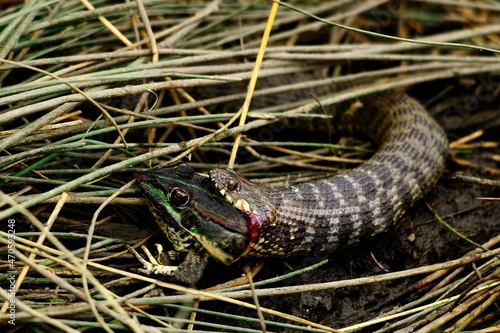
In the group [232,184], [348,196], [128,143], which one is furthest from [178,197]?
[348,196]

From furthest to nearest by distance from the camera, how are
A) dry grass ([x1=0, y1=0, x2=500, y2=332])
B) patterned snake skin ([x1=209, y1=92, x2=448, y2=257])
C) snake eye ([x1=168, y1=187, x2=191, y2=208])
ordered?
patterned snake skin ([x1=209, y1=92, x2=448, y2=257]), snake eye ([x1=168, y1=187, x2=191, y2=208]), dry grass ([x1=0, y1=0, x2=500, y2=332])

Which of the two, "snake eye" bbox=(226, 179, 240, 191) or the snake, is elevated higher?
"snake eye" bbox=(226, 179, 240, 191)

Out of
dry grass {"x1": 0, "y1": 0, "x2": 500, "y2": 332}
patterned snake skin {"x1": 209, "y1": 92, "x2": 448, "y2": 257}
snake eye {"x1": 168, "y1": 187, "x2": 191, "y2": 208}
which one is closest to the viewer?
dry grass {"x1": 0, "y1": 0, "x2": 500, "y2": 332}

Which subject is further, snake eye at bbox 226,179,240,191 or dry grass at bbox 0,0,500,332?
snake eye at bbox 226,179,240,191

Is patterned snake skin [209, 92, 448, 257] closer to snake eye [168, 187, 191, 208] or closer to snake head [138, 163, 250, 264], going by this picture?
snake head [138, 163, 250, 264]

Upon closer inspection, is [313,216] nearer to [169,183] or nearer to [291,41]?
[169,183]

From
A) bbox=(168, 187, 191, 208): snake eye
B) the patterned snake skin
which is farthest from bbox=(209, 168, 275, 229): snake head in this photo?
bbox=(168, 187, 191, 208): snake eye

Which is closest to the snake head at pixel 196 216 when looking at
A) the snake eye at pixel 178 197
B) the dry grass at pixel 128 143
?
the snake eye at pixel 178 197
